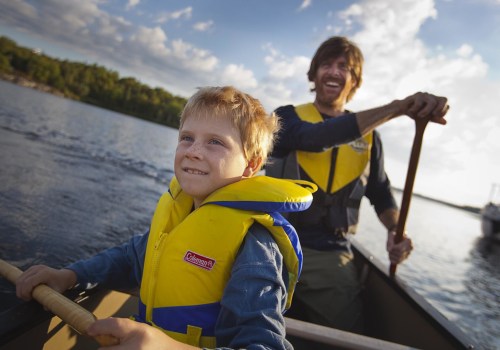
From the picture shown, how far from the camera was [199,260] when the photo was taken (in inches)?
52.1

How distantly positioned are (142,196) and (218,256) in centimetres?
747

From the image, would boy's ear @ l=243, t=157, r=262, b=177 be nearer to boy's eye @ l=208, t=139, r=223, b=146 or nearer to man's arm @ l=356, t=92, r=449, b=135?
boy's eye @ l=208, t=139, r=223, b=146

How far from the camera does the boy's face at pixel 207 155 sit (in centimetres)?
142

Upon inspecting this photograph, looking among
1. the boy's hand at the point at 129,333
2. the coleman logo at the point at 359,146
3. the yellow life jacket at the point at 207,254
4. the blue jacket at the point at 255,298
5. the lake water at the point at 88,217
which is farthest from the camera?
the lake water at the point at 88,217

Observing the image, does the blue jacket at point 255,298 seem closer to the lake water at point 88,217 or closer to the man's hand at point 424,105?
the man's hand at point 424,105

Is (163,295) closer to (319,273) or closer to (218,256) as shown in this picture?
(218,256)

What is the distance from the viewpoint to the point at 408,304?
8.25 ft

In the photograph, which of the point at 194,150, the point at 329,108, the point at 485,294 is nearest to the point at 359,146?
the point at 329,108

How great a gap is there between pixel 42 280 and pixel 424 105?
2416 mm

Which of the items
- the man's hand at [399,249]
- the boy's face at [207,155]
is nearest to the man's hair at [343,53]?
the man's hand at [399,249]

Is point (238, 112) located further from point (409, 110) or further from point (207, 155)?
point (409, 110)

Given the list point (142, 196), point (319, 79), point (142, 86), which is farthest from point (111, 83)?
point (319, 79)

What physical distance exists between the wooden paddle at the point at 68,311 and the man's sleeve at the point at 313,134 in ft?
6.17

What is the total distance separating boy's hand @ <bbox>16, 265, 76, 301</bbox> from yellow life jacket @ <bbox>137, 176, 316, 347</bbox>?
0.38 meters
